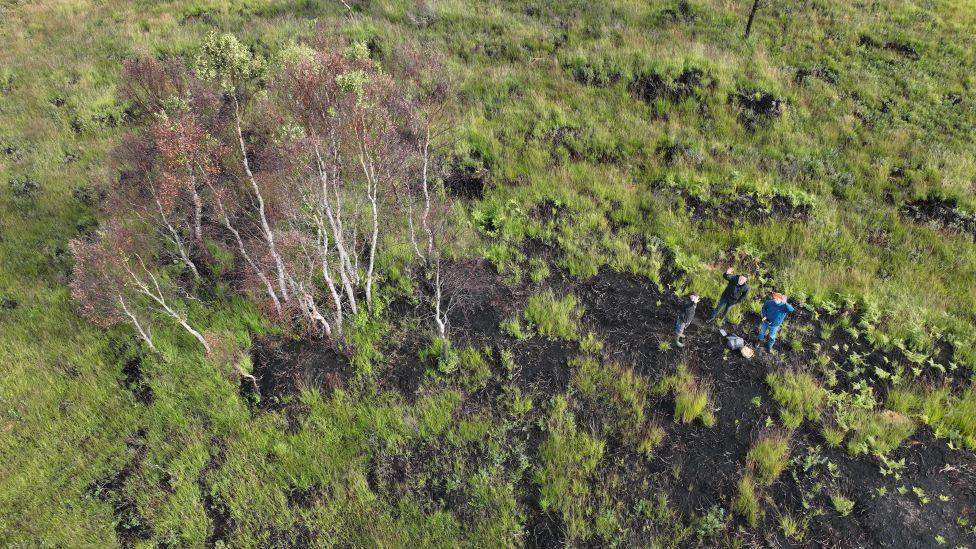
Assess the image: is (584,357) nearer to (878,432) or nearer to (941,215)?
(878,432)

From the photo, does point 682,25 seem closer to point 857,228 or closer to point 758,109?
point 758,109

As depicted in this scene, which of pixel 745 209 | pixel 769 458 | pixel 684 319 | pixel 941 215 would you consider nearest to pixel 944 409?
pixel 769 458

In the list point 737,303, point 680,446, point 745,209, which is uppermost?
point 745,209

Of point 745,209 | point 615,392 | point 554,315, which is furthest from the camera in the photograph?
point 745,209

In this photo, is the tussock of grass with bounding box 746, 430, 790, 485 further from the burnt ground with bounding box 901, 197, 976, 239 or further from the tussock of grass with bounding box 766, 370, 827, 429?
the burnt ground with bounding box 901, 197, 976, 239

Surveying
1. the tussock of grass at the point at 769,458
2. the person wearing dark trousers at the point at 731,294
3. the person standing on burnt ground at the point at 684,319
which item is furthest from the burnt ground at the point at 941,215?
the tussock of grass at the point at 769,458

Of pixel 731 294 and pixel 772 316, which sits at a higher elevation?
pixel 731 294

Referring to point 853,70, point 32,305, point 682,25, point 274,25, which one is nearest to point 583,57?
point 682,25
